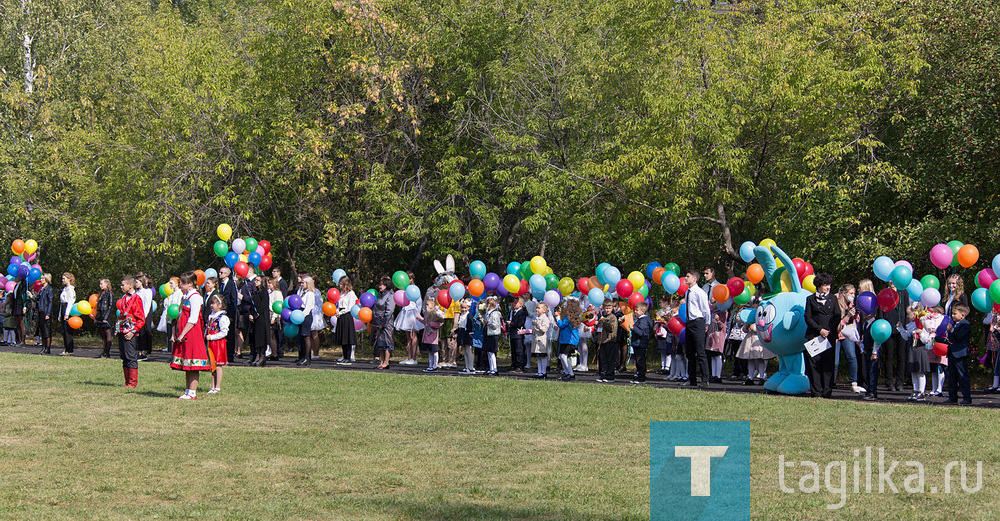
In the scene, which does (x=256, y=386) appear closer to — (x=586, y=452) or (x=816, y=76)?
(x=586, y=452)

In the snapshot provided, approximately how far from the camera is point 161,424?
12.1 metres

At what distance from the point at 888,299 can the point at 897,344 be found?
55.5 inches

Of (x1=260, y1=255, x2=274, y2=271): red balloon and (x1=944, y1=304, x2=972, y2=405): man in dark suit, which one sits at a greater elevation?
(x1=260, y1=255, x2=274, y2=271): red balloon

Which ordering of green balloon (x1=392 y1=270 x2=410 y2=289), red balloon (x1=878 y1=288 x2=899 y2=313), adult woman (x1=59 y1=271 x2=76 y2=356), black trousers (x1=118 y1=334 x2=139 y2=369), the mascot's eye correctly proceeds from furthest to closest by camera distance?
adult woman (x1=59 y1=271 x2=76 y2=356)
green balloon (x1=392 y1=270 x2=410 y2=289)
black trousers (x1=118 y1=334 x2=139 y2=369)
red balloon (x1=878 y1=288 x2=899 y2=313)
the mascot's eye

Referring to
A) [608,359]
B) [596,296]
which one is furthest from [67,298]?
[608,359]

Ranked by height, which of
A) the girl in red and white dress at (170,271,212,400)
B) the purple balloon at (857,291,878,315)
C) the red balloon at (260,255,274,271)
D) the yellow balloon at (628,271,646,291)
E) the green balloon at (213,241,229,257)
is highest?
the green balloon at (213,241,229,257)

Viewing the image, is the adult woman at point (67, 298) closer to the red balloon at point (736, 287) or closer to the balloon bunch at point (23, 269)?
the balloon bunch at point (23, 269)

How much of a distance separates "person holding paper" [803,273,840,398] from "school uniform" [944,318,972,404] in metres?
1.47

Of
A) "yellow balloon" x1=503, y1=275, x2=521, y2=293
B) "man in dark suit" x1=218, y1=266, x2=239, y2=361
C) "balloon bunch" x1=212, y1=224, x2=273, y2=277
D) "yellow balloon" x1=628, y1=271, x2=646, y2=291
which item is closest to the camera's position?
"yellow balloon" x1=628, y1=271, x2=646, y2=291

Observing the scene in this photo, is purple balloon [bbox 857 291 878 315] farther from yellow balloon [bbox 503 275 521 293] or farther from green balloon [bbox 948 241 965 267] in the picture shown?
yellow balloon [bbox 503 275 521 293]

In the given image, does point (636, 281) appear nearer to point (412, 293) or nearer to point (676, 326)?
point (676, 326)

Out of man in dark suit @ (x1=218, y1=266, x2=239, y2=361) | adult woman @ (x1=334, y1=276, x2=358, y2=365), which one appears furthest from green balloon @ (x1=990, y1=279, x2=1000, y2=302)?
man in dark suit @ (x1=218, y1=266, x2=239, y2=361)

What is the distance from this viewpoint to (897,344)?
55.0 feet

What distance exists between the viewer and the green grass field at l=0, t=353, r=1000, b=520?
783 centimetres
